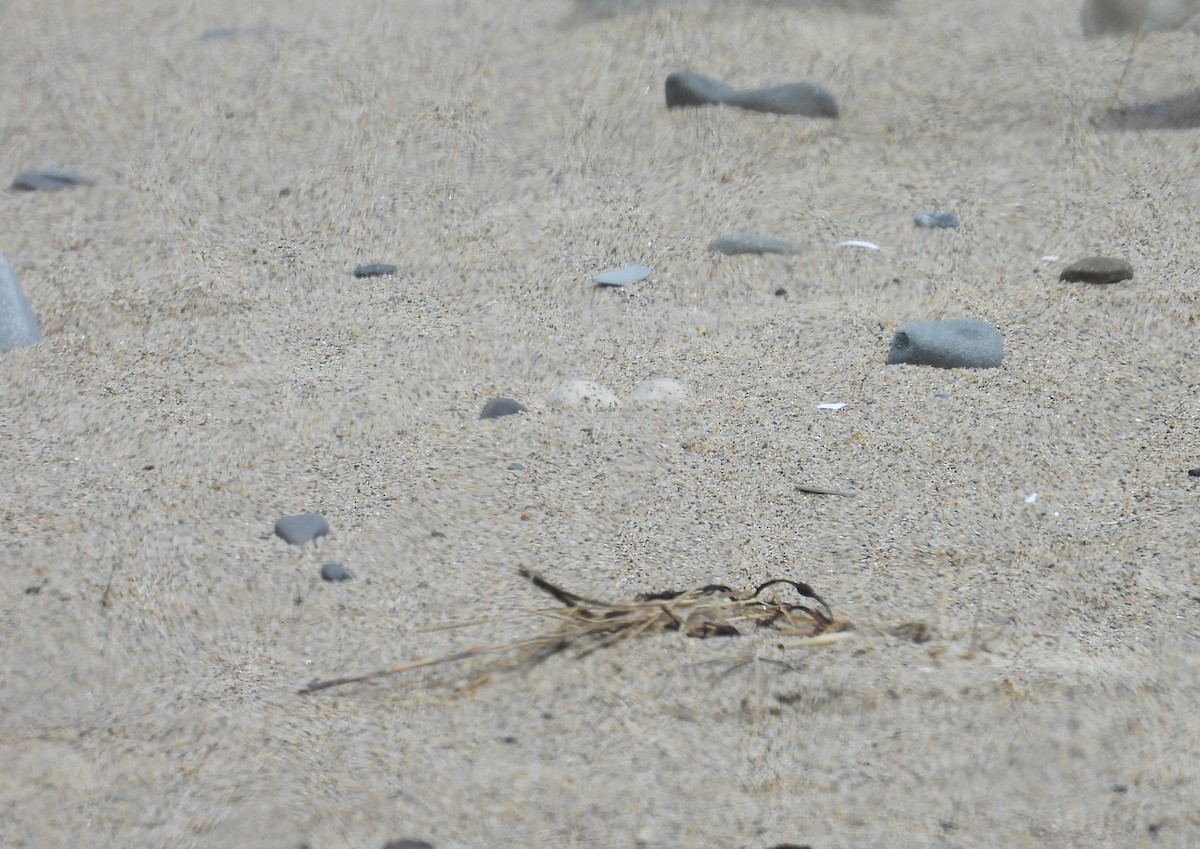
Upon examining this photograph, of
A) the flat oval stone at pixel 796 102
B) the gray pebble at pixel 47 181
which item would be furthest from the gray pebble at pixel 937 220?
the gray pebble at pixel 47 181

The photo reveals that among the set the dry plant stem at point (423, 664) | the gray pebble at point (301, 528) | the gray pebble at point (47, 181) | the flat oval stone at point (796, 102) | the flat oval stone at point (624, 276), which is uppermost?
the flat oval stone at point (796, 102)

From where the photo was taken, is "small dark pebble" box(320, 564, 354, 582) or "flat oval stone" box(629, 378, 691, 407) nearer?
"small dark pebble" box(320, 564, 354, 582)

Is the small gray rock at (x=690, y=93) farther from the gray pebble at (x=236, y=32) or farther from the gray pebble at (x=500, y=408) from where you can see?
the gray pebble at (x=500, y=408)

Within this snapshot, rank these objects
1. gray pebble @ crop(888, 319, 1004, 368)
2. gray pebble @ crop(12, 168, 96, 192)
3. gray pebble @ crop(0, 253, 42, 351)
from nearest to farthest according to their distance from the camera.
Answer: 1. gray pebble @ crop(888, 319, 1004, 368)
2. gray pebble @ crop(0, 253, 42, 351)
3. gray pebble @ crop(12, 168, 96, 192)

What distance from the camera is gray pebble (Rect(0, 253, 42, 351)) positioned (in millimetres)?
2955

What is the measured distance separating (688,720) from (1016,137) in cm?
271

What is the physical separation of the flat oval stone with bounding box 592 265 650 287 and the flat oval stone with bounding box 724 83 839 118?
972 millimetres

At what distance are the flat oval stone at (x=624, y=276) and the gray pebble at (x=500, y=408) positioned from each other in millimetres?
699

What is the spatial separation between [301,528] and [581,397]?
669 mm

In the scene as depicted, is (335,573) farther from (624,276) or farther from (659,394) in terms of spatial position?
(624,276)

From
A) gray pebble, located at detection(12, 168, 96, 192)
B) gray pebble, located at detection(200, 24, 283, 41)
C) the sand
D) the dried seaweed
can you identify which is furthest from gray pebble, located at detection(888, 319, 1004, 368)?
gray pebble, located at detection(200, 24, 283, 41)

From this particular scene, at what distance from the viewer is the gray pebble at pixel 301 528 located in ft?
6.97

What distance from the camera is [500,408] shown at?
2574 mm

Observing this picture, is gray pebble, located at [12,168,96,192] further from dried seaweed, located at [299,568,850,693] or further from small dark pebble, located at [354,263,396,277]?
dried seaweed, located at [299,568,850,693]
